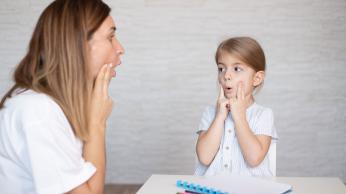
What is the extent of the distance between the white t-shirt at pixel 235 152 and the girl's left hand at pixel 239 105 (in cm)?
7

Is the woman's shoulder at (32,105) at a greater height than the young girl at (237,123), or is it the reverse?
Result: the woman's shoulder at (32,105)

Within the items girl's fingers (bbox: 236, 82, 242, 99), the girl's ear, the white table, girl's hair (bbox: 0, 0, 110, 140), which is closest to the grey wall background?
the girl's ear

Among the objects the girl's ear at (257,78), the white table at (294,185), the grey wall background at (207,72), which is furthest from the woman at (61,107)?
the grey wall background at (207,72)

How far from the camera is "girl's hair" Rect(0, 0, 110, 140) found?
1.11 metres

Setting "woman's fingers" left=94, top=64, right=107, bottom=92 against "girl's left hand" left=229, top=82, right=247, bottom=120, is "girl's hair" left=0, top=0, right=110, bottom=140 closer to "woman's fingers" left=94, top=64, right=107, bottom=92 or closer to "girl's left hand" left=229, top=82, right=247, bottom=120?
"woman's fingers" left=94, top=64, right=107, bottom=92

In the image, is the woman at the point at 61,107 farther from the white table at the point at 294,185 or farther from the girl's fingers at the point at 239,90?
the girl's fingers at the point at 239,90

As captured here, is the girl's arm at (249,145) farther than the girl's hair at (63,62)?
Yes

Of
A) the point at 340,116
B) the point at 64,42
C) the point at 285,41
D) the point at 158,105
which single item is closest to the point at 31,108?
the point at 64,42

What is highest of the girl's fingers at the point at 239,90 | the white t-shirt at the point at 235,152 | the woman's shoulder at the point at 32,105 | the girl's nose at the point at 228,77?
the woman's shoulder at the point at 32,105

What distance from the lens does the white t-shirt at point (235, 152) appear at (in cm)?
167

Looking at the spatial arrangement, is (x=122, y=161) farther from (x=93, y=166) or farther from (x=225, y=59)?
(x=93, y=166)

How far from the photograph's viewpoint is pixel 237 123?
1661 mm

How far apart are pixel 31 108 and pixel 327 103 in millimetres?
2737

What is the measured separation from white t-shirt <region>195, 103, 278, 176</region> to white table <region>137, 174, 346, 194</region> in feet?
0.93
